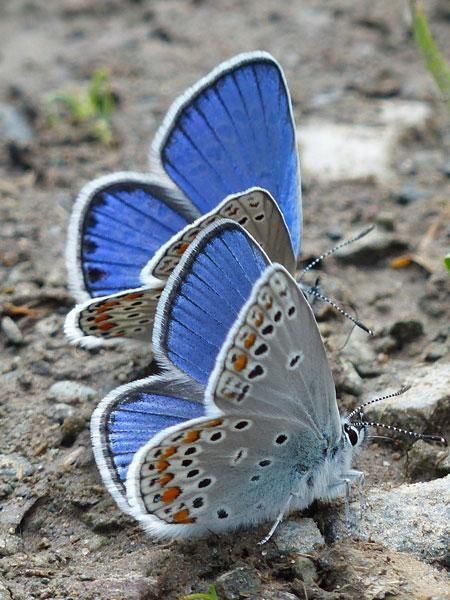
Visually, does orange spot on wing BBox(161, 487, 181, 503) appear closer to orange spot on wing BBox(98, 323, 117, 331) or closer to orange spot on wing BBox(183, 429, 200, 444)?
orange spot on wing BBox(183, 429, 200, 444)

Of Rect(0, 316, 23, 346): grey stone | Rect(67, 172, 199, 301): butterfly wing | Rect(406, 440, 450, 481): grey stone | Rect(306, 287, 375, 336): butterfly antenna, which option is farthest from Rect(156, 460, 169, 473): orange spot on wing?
Rect(0, 316, 23, 346): grey stone

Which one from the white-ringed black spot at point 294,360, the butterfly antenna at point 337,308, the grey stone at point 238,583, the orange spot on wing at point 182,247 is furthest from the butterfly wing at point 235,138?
the grey stone at point 238,583

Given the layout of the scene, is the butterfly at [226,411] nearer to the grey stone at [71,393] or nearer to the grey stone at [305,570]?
the grey stone at [305,570]

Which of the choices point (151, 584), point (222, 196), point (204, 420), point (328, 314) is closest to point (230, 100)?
point (222, 196)

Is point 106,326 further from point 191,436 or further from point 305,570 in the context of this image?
point 305,570

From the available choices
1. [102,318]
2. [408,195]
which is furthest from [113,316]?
[408,195]

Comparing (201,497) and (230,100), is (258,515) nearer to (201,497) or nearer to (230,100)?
(201,497)
